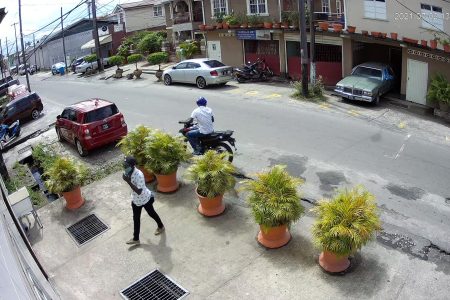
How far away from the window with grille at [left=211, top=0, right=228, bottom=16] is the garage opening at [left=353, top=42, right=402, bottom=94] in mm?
9552

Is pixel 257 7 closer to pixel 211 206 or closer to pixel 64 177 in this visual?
pixel 64 177

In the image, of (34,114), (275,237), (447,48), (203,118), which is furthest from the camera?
(34,114)

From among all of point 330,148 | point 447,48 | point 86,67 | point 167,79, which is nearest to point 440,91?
point 447,48

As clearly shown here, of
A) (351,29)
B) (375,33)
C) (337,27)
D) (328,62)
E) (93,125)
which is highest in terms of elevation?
(337,27)

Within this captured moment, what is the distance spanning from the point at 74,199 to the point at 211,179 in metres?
3.76

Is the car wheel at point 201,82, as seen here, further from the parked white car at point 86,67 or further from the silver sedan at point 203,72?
the parked white car at point 86,67

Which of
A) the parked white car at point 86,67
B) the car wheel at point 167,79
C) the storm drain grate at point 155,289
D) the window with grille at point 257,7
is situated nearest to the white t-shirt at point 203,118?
the storm drain grate at point 155,289

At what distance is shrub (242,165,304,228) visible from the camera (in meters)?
7.42

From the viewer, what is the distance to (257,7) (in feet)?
83.2

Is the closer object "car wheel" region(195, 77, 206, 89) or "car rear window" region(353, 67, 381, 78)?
"car rear window" region(353, 67, 381, 78)

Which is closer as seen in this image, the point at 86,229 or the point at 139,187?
the point at 139,187

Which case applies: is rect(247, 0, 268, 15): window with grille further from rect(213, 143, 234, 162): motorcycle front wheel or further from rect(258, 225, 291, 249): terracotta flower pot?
rect(258, 225, 291, 249): terracotta flower pot

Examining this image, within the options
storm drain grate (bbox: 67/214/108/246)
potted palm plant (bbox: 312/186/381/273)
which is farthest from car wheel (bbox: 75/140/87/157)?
potted palm plant (bbox: 312/186/381/273)

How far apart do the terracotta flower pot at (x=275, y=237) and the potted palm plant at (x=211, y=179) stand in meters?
1.30
